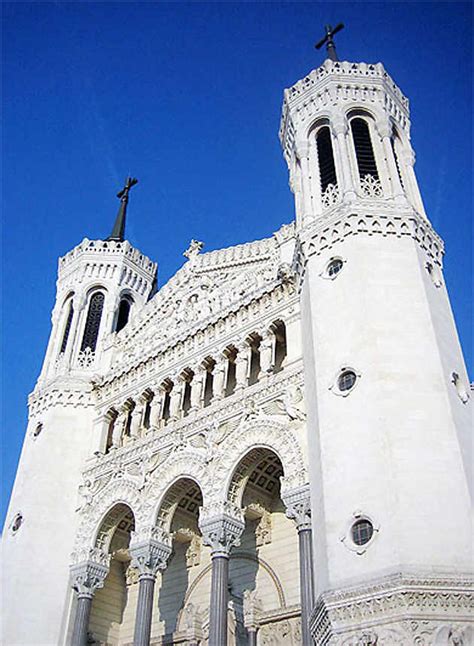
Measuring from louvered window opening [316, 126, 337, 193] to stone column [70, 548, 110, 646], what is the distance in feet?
43.9

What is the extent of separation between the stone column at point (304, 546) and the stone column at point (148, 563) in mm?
5049

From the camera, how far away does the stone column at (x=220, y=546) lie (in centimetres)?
1645

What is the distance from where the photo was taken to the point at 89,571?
2127 centimetres

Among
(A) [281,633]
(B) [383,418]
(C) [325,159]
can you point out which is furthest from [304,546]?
(C) [325,159]

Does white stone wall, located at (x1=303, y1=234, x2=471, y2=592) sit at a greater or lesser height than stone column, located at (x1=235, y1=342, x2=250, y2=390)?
lesser

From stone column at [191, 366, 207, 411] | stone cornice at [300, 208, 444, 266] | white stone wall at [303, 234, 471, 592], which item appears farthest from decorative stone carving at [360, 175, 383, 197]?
stone column at [191, 366, 207, 411]

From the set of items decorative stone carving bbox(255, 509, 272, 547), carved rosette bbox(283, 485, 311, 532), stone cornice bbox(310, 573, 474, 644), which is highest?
decorative stone carving bbox(255, 509, 272, 547)

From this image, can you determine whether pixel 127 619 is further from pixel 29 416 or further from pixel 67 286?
pixel 67 286

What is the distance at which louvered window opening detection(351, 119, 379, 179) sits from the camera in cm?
2066

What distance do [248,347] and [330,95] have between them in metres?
8.52

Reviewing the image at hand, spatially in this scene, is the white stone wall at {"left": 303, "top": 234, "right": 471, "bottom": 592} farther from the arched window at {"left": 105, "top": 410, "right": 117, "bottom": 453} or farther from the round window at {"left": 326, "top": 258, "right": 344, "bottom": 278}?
the arched window at {"left": 105, "top": 410, "right": 117, "bottom": 453}

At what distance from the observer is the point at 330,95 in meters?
22.1

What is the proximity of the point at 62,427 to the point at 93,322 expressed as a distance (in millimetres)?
5396

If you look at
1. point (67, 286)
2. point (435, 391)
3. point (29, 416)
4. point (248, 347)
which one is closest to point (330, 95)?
point (248, 347)
